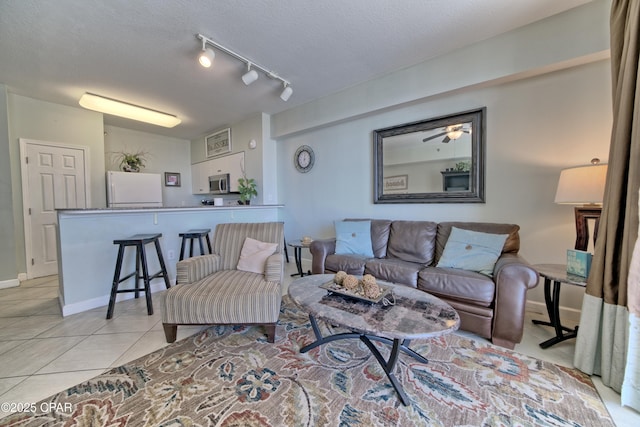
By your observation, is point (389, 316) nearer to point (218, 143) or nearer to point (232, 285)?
point (232, 285)

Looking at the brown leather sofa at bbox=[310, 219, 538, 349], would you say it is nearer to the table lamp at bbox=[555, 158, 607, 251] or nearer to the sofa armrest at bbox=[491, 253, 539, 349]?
the sofa armrest at bbox=[491, 253, 539, 349]

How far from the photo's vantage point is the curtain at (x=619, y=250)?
127cm

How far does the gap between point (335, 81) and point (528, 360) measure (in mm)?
3294

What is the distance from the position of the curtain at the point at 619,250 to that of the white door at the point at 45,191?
601cm

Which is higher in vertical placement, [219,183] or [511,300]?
[219,183]

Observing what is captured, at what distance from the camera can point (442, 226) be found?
8.59ft

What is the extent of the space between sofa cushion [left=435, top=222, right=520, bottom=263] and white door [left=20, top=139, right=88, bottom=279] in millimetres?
5329

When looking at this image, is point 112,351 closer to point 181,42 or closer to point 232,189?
point 181,42

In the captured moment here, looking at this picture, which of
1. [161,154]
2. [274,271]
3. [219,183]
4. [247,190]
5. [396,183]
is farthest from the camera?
[161,154]

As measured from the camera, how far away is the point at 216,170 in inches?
199

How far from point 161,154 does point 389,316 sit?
19.2ft

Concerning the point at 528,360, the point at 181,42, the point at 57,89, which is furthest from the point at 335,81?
the point at 57,89

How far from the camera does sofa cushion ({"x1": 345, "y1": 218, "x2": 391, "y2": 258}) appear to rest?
9.38ft

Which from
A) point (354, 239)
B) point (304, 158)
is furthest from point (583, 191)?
point (304, 158)
